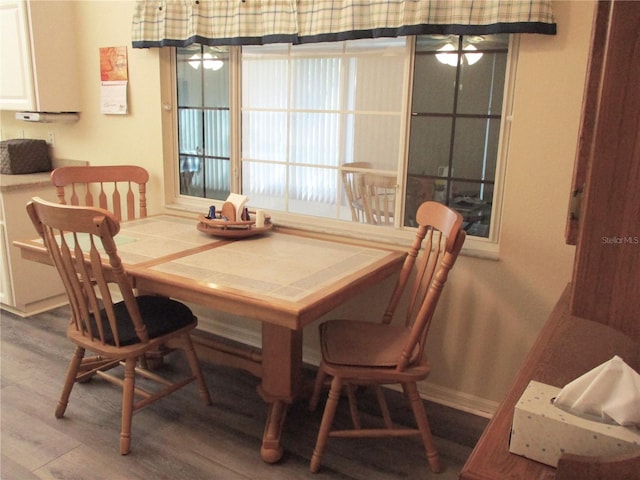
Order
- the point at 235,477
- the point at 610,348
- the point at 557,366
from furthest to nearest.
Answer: the point at 235,477
the point at 610,348
the point at 557,366

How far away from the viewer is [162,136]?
3055 mm

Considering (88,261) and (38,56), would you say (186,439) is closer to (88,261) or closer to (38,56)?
(88,261)

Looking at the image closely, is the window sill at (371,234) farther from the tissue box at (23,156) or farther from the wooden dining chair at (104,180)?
the tissue box at (23,156)

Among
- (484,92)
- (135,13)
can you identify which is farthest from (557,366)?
(135,13)

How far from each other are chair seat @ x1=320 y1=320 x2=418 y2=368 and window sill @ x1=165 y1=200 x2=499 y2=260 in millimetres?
422

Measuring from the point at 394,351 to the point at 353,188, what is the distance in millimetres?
943

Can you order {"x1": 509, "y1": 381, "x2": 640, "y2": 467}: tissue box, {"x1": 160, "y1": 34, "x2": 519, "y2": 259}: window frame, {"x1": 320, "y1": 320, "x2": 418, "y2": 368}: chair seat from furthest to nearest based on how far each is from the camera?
{"x1": 160, "y1": 34, "x2": 519, "y2": 259}: window frame, {"x1": 320, "y1": 320, "x2": 418, "y2": 368}: chair seat, {"x1": 509, "y1": 381, "x2": 640, "y2": 467}: tissue box

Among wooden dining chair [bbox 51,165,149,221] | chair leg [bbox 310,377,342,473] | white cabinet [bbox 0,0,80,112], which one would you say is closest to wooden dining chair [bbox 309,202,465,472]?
chair leg [bbox 310,377,342,473]

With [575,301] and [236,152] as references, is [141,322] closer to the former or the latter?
[236,152]

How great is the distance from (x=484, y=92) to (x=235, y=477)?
1.80 m

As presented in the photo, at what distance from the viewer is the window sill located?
7.39 ft

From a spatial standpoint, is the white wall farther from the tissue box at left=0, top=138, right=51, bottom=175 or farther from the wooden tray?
the tissue box at left=0, top=138, right=51, bottom=175

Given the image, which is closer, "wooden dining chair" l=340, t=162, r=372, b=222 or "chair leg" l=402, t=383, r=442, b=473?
"chair leg" l=402, t=383, r=442, b=473

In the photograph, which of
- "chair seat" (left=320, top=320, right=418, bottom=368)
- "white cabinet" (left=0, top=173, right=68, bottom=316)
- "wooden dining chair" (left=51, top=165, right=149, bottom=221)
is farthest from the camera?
"white cabinet" (left=0, top=173, right=68, bottom=316)
